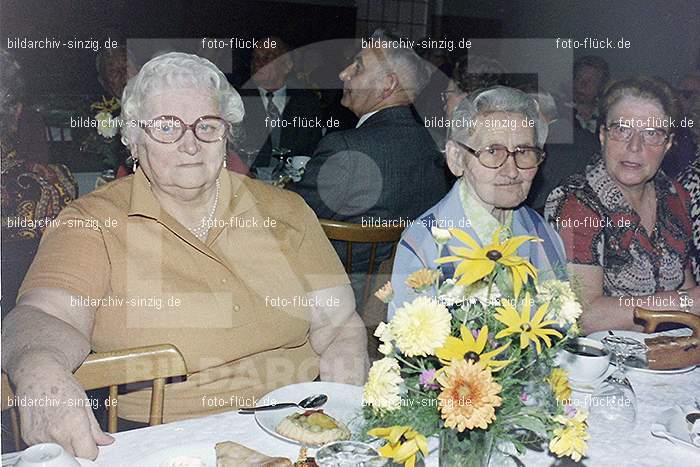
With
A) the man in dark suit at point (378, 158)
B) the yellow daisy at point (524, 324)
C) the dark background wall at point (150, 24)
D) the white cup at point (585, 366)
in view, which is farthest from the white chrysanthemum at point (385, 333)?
the dark background wall at point (150, 24)

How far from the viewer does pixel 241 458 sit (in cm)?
88

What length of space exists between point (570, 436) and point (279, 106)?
2911mm

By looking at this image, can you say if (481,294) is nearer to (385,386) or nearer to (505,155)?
(385,386)

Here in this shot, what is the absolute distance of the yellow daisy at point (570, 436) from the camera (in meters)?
0.70

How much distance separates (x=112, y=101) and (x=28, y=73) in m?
2.98

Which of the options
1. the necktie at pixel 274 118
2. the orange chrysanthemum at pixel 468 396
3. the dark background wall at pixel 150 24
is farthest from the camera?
the dark background wall at pixel 150 24

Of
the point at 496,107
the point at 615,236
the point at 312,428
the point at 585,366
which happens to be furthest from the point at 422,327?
the point at 615,236

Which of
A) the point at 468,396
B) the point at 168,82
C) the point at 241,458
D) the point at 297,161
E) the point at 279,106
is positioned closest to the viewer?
the point at 468,396

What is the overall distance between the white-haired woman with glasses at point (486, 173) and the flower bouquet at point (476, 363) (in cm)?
62

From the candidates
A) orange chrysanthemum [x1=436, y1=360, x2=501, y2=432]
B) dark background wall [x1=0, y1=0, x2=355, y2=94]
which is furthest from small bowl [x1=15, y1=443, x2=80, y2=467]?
dark background wall [x1=0, y1=0, x2=355, y2=94]

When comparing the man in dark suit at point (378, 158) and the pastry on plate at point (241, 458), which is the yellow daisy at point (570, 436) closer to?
the pastry on plate at point (241, 458)

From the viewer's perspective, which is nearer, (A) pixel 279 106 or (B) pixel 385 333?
(B) pixel 385 333

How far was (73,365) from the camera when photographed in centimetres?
105

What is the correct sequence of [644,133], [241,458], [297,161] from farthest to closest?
[297,161] < [644,133] < [241,458]
